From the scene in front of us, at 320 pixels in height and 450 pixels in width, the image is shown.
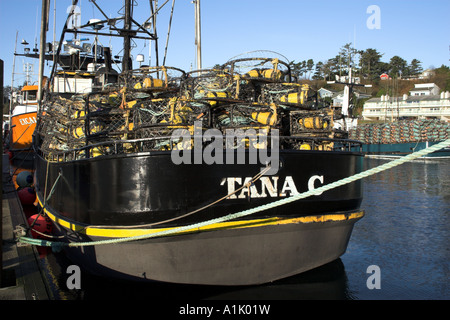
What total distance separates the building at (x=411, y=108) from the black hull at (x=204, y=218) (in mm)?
69502

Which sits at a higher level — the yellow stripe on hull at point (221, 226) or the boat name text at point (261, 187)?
the boat name text at point (261, 187)

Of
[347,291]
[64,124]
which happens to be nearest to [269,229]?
[347,291]

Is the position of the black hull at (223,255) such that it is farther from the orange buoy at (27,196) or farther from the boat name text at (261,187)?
the orange buoy at (27,196)

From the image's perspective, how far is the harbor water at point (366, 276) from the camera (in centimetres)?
632

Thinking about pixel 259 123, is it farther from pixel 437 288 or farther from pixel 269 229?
pixel 437 288

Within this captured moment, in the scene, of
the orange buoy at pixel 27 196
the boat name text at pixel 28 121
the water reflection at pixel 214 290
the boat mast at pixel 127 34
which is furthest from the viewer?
the boat name text at pixel 28 121

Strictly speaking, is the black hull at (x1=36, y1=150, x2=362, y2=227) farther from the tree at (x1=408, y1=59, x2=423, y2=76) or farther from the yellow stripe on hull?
the tree at (x1=408, y1=59, x2=423, y2=76)

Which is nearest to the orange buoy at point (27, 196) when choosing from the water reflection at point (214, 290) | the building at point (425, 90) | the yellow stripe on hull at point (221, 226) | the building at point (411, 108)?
the water reflection at point (214, 290)

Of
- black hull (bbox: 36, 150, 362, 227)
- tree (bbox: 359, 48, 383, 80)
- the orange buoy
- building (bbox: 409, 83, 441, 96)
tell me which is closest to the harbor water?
black hull (bbox: 36, 150, 362, 227)
